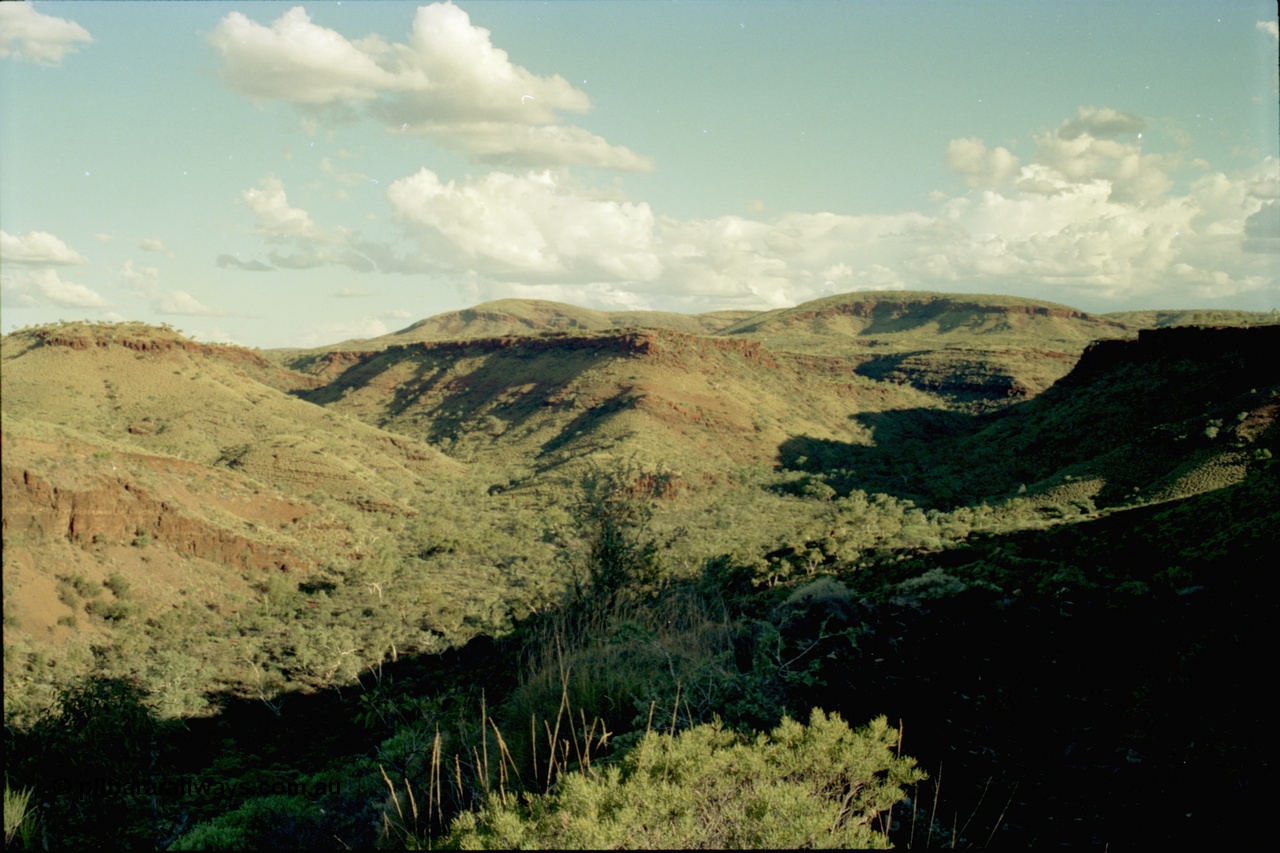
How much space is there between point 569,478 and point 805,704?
34424mm

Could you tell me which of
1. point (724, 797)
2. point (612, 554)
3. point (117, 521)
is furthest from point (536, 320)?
point (724, 797)

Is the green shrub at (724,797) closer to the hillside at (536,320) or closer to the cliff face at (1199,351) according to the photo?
the cliff face at (1199,351)

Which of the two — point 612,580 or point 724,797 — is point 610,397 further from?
point 724,797

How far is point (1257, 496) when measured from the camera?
14.8 ft

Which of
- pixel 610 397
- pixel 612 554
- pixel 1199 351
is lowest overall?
pixel 612 554

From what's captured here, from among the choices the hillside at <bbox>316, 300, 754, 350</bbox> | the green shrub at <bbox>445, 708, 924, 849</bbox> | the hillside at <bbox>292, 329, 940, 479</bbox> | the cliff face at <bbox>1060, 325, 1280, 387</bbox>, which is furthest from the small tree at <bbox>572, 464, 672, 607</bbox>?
the hillside at <bbox>316, 300, 754, 350</bbox>

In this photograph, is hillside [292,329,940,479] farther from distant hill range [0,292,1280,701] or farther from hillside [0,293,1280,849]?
hillside [0,293,1280,849]

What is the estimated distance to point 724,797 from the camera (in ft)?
11.5

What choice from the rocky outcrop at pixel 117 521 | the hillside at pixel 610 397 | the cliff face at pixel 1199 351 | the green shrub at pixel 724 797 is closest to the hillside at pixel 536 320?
the hillside at pixel 610 397

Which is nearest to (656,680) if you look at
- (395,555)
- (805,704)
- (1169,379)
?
(805,704)

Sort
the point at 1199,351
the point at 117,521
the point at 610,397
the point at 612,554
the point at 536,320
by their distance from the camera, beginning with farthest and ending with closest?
the point at 536,320
the point at 610,397
the point at 1199,351
the point at 117,521
the point at 612,554

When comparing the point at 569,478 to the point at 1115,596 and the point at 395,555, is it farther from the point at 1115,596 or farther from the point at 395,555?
the point at 1115,596

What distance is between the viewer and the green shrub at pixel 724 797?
3.21 meters

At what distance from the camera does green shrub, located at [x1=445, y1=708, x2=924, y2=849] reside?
3215mm
